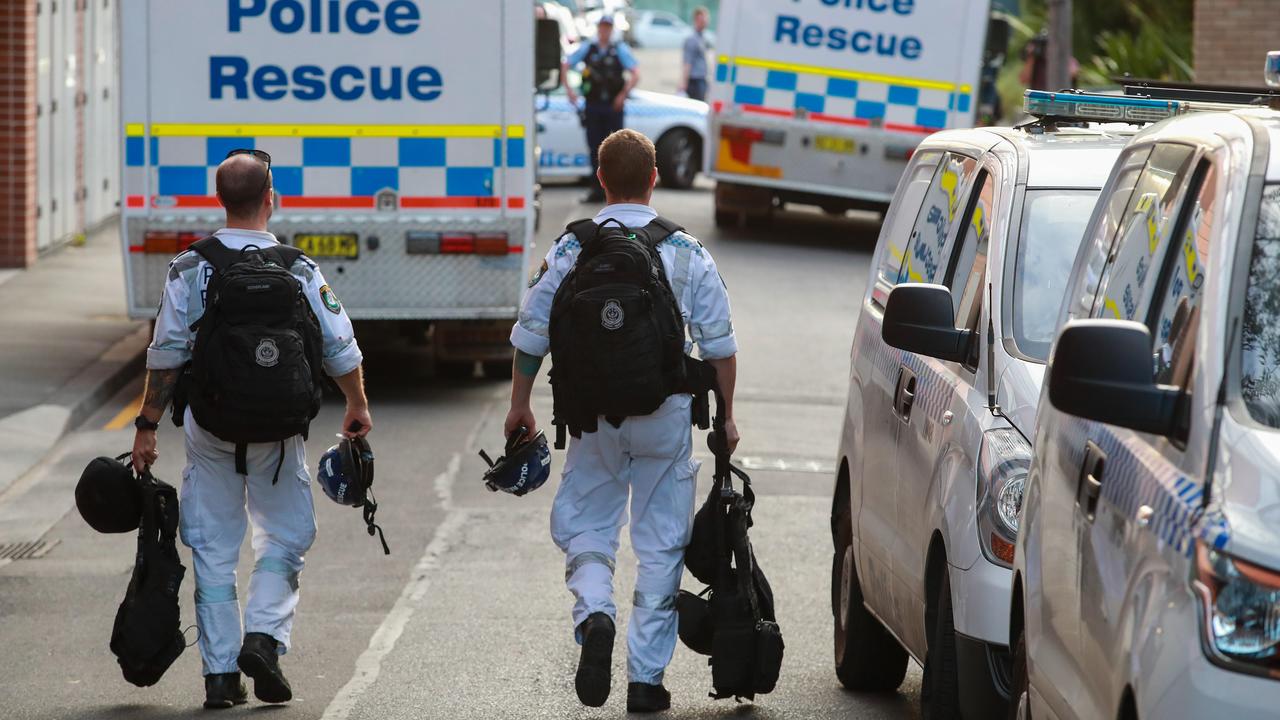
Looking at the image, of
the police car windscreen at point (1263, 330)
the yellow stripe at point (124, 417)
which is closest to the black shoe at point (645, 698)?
the police car windscreen at point (1263, 330)

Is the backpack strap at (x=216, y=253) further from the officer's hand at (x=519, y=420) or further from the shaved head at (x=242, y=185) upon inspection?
the officer's hand at (x=519, y=420)

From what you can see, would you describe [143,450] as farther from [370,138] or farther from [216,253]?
[370,138]

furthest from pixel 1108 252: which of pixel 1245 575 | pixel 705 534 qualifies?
pixel 705 534

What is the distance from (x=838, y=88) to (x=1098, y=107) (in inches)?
542

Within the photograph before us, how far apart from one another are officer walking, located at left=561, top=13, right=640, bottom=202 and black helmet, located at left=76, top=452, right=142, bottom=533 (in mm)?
16270

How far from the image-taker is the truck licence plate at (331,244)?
39.9 ft

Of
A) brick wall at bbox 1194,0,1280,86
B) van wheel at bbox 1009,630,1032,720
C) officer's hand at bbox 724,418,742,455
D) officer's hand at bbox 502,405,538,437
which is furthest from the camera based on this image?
brick wall at bbox 1194,0,1280,86

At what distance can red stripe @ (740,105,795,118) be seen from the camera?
66.2 feet

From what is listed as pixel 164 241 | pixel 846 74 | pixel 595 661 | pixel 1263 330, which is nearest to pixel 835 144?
pixel 846 74

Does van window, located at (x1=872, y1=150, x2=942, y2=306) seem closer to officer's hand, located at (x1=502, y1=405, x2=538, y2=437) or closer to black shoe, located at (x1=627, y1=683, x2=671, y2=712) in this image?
officer's hand, located at (x1=502, y1=405, x2=538, y2=437)

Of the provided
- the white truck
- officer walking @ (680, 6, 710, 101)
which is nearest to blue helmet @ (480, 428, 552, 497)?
the white truck

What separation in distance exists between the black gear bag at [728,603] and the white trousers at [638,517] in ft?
0.20

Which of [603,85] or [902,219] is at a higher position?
[902,219]

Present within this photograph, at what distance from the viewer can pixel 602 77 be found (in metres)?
22.6
